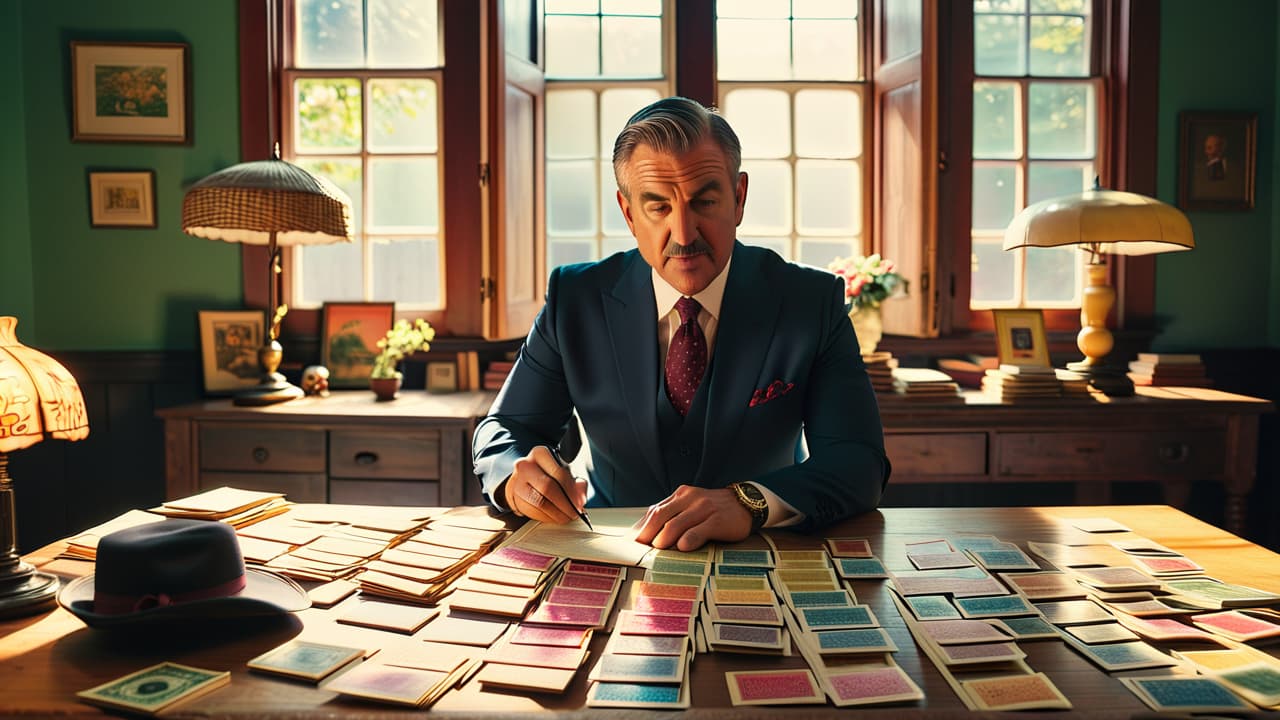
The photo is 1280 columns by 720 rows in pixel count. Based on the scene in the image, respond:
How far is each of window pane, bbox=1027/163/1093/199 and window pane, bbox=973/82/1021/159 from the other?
13cm

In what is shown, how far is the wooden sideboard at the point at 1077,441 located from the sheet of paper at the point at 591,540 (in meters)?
1.86

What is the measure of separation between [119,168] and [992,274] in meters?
3.83

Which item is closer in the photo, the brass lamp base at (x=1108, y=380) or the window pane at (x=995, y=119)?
the brass lamp base at (x=1108, y=380)

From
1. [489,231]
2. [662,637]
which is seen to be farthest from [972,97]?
[662,637]

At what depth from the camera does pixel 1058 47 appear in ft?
12.3

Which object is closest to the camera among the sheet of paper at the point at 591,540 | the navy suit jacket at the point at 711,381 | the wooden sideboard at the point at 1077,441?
the sheet of paper at the point at 591,540

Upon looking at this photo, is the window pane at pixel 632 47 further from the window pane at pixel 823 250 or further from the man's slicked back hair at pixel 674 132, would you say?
the man's slicked back hair at pixel 674 132

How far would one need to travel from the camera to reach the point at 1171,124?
3.67m

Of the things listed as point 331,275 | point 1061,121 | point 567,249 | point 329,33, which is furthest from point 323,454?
point 1061,121

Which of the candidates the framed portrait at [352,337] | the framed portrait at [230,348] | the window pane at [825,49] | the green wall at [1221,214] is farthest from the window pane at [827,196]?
the framed portrait at [230,348]

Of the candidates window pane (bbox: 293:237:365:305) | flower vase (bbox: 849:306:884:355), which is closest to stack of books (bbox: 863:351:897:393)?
flower vase (bbox: 849:306:884:355)

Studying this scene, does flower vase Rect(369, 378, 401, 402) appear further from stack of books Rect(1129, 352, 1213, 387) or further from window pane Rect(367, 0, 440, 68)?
stack of books Rect(1129, 352, 1213, 387)

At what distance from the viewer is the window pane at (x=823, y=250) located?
389 cm

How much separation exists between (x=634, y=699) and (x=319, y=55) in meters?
3.64
